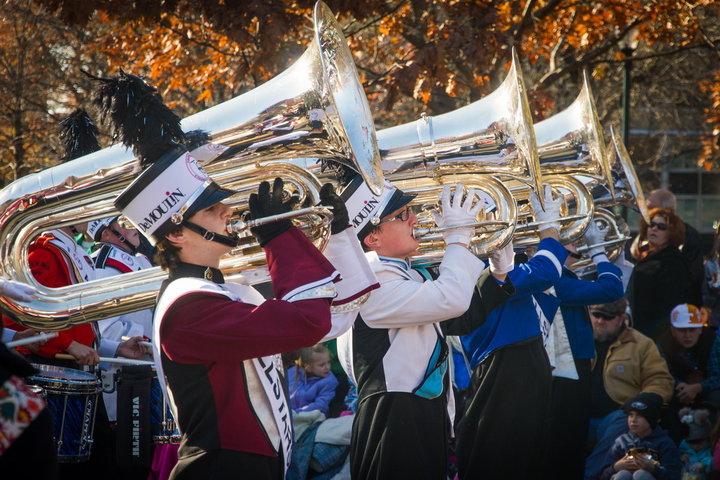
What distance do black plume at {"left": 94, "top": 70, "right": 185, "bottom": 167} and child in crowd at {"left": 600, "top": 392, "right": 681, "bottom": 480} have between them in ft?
12.4

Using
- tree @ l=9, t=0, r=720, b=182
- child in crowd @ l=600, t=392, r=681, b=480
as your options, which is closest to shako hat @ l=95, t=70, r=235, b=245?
tree @ l=9, t=0, r=720, b=182

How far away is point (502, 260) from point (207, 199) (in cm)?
175

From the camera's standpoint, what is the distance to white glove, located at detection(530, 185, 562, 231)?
184 inches

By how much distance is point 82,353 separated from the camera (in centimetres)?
413

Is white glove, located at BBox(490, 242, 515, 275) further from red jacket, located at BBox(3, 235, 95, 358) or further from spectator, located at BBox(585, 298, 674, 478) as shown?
spectator, located at BBox(585, 298, 674, 478)

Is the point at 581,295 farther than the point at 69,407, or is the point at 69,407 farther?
the point at 581,295

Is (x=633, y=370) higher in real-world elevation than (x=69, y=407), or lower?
lower

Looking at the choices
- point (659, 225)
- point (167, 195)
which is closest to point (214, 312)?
point (167, 195)

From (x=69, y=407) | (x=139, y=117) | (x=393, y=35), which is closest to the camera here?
(x=139, y=117)

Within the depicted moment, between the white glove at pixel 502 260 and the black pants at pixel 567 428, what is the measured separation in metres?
1.51

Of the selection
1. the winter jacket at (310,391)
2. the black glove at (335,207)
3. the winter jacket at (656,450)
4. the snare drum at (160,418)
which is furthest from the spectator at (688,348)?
the black glove at (335,207)

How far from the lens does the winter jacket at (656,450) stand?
5.49 m

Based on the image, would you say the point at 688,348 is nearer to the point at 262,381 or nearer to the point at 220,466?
the point at 262,381

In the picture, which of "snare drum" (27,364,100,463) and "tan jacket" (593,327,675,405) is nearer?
"snare drum" (27,364,100,463)
